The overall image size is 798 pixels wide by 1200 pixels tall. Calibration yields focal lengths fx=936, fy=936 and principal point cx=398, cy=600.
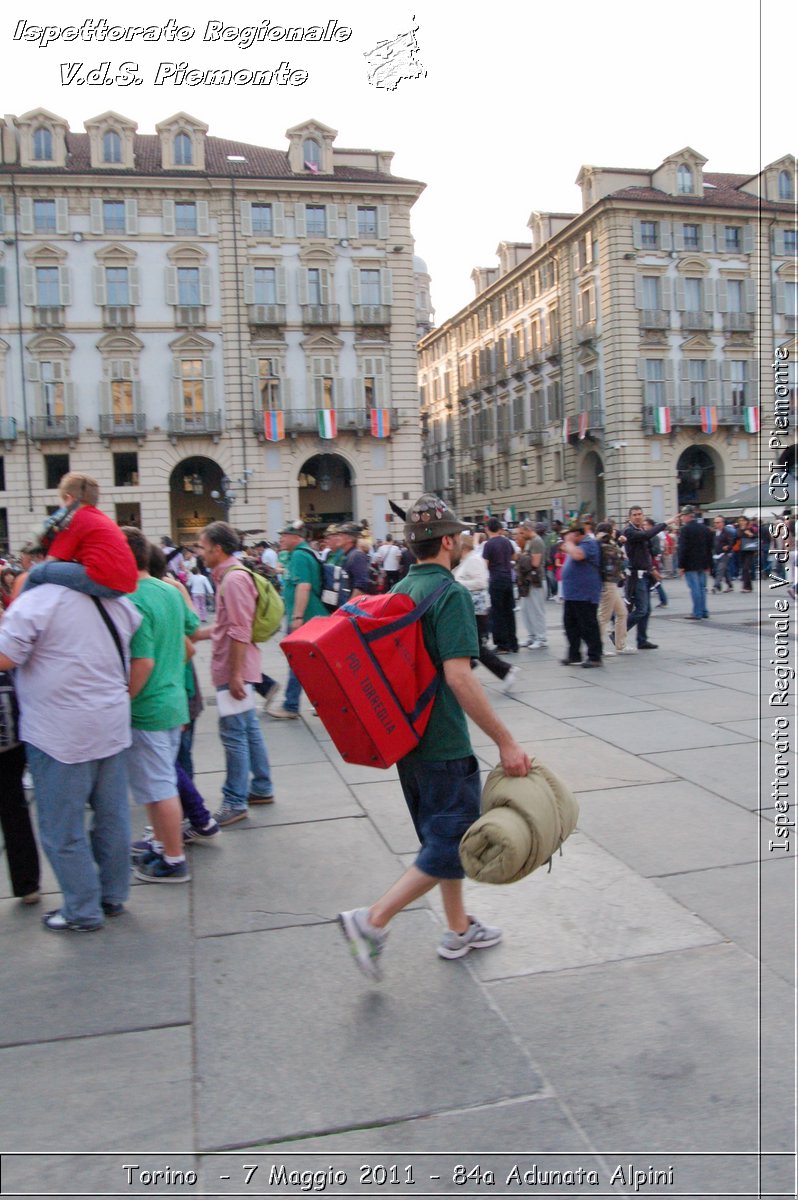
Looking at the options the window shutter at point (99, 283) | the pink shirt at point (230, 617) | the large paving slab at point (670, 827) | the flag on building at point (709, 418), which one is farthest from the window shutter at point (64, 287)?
the large paving slab at point (670, 827)

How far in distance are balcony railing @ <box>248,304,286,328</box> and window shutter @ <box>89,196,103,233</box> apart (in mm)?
6585

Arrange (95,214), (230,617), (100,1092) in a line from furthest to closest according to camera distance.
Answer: (95,214) → (230,617) → (100,1092)

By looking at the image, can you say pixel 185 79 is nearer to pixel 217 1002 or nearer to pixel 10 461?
pixel 217 1002

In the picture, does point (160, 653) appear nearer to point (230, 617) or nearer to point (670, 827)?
point (230, 617)

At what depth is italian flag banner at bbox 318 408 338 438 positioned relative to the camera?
38.5m

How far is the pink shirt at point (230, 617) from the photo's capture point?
5215 mm

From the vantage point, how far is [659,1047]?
2.88 meters

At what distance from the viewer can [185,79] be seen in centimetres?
484

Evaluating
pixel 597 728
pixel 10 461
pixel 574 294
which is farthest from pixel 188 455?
pixel 597 728

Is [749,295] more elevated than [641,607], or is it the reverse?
[749,295]

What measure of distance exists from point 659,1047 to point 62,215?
40.2 meters

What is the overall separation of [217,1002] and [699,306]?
145 ft

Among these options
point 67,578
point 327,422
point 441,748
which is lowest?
point 441,748

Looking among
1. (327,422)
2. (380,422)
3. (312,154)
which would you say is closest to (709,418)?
(380,422)
